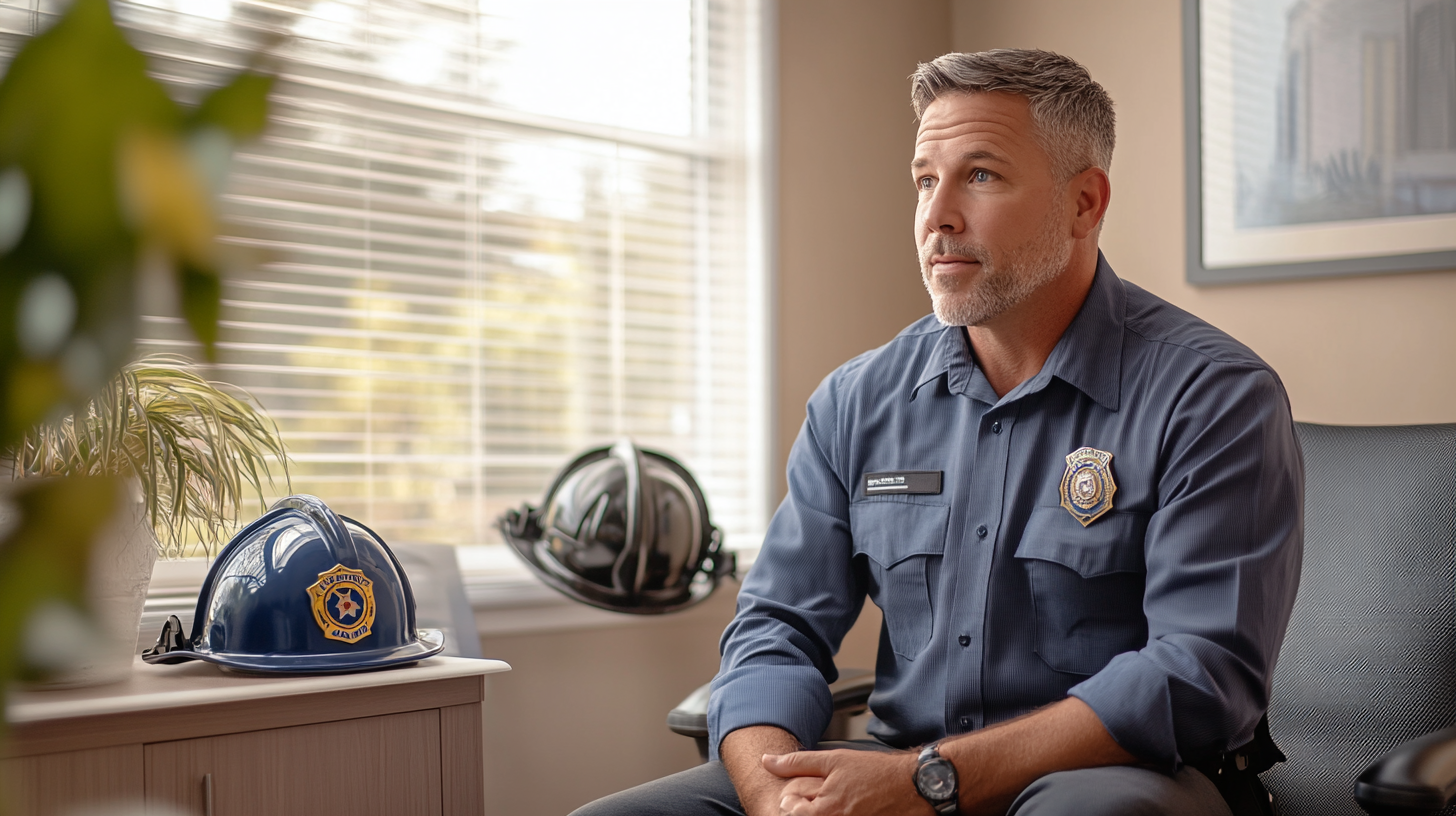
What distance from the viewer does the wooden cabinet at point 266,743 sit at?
1239 millimetres

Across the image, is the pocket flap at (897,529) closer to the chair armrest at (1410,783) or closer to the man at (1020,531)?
the man at (1020,531)

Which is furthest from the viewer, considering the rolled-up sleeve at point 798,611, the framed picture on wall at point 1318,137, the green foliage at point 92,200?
the framed picture on wall at point 1318,137

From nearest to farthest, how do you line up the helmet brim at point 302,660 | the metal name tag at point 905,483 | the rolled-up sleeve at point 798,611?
the helmet brim at point 302,660 → the rolled-up sleeve at point 798,611 → the metal name tag at point 905,483

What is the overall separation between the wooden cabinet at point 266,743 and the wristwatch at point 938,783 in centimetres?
58

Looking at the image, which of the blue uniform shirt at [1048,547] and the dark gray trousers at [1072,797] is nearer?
the dark gray trousers at [1072,797]

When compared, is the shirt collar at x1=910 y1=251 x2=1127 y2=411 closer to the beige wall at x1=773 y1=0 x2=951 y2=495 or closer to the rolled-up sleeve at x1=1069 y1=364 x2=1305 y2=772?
the rolled-up sleeve at x1=1069 y1=364 x2=1305 y2=772

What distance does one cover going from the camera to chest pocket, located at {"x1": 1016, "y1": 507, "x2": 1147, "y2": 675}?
56.9 inches

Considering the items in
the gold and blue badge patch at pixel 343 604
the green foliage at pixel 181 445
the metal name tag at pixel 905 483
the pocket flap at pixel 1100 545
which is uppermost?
the green foliage at pixel 181 445

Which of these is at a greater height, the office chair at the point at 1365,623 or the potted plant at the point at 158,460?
the potted plant at the point at 158,460

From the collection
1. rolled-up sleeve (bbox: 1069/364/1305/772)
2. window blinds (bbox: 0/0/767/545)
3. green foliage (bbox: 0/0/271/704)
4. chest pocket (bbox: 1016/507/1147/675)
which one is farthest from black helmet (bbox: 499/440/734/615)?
green foliage (bbox: 0/0/271/704)

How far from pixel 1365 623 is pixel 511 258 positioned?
1653 millimetres

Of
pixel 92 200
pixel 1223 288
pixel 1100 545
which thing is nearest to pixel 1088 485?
pixel 1100 545


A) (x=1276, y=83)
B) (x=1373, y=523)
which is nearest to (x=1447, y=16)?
(x=1276, y=83)

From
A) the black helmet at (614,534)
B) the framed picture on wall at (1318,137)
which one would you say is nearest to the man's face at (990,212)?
the black helmet at (614,534)
